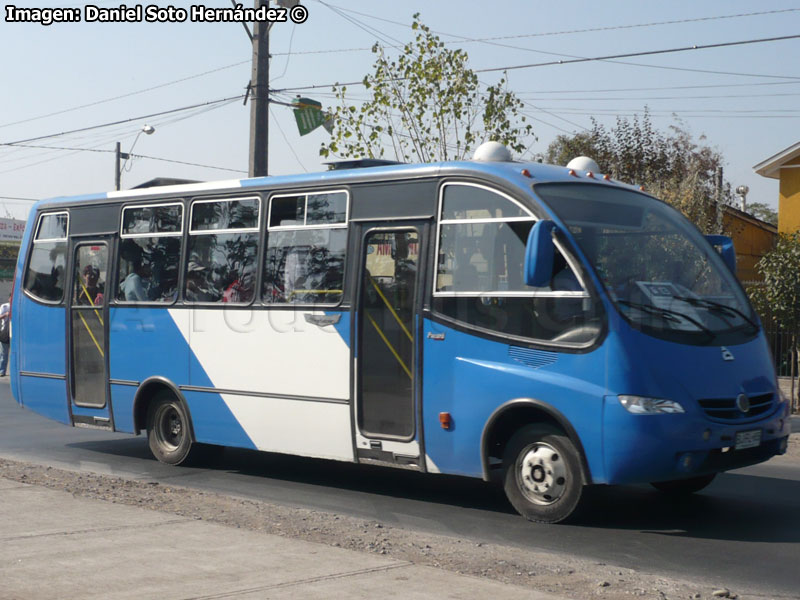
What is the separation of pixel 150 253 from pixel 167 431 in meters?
1.99

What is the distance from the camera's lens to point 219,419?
37.6ft

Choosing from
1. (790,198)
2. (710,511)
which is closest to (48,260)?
(710,511)

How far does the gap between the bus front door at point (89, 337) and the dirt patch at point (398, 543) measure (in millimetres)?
1827

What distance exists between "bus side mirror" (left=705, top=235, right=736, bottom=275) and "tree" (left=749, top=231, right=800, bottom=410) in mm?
7905

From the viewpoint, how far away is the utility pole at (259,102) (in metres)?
18.7

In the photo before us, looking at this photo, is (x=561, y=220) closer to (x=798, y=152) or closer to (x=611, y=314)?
(x=611, y=314)

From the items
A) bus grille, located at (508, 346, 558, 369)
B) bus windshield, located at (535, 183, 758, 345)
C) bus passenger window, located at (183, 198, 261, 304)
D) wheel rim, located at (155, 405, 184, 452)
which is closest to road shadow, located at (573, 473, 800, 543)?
bus grille, located at (508, 346, 558, 369)

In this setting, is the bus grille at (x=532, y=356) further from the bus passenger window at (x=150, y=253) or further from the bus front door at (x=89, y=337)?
the bus front door at (x=89, y=337)

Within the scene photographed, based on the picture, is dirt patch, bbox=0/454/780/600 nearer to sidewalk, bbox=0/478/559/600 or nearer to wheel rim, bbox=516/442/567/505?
sidewalk, bbox=0/478/559/600

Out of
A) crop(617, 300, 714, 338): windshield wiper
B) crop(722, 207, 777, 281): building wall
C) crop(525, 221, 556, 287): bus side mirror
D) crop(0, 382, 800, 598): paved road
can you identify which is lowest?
crop(0, 382, 800, 598): paved road

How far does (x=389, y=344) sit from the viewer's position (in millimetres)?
9781

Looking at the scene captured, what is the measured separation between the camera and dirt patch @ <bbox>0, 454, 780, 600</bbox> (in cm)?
Answer: 657

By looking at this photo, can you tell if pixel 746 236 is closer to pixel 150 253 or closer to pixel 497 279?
pixel 150 253

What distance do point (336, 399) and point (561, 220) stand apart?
112 inches
